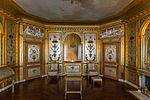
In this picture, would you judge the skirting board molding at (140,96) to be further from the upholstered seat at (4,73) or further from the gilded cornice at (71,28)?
the upholstered seat at (4,73)

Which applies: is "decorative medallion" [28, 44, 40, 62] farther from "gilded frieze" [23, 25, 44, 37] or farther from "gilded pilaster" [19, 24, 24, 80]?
"gilded frieze" [23, 25, 44, 37]

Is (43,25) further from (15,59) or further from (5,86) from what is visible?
(5,86)

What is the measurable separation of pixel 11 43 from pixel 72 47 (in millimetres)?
3774

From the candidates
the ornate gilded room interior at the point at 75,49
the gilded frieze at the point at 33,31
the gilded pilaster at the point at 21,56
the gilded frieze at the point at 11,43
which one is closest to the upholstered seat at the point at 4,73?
the ornate gilded room interior at the point at 75,49

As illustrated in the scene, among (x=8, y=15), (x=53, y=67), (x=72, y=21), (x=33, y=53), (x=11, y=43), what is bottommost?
(x=53, y=67)

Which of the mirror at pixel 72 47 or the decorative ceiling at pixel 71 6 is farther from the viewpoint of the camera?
the mirror at pixel 72 47

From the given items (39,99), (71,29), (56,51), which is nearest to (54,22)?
(71,29)

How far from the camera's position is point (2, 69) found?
350 cm

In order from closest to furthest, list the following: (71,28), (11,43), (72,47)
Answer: (11,43) < (71,28) < (72,47)

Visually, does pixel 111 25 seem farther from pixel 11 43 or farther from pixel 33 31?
pixel 11 43

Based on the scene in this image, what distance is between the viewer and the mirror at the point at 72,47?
7.01m

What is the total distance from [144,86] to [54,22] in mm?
5954

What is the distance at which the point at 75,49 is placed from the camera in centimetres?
707

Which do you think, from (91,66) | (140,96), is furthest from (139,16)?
(91,66)
